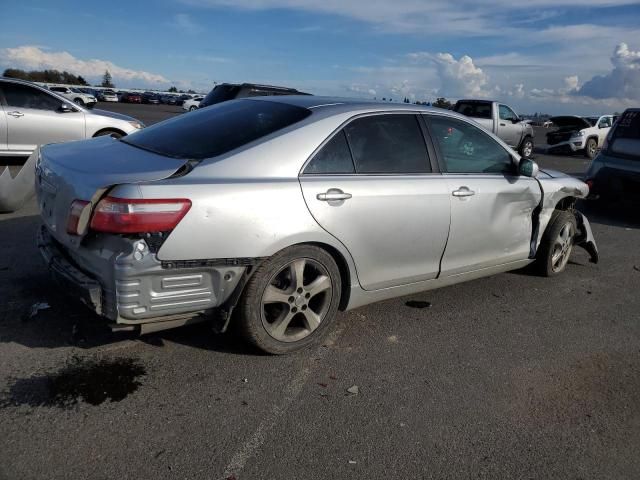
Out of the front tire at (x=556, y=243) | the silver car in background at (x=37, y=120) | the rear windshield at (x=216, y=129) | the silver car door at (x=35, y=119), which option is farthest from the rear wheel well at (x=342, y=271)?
the silver car door at (x=35, y=119)

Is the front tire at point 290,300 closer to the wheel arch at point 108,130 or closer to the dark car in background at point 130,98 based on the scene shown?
the wheel arch at point 108,130

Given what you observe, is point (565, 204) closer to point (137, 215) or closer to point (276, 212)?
point (276, 212)

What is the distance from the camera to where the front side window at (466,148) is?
Answer: 13.8 feet

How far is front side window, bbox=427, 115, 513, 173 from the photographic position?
4.22 m

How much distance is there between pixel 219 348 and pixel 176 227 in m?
1.02

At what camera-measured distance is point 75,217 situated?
297 cm

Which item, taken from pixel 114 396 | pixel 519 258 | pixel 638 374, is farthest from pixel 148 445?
pixel 519 258

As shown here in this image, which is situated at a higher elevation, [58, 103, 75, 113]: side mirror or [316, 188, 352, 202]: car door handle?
[58, 103, 75, 113]: side mirror

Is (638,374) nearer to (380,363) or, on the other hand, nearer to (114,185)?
(380,363)

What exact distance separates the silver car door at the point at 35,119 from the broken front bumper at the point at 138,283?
7.44 meters

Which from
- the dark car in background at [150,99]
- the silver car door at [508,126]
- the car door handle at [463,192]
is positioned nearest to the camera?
the car door handle at [463,192]

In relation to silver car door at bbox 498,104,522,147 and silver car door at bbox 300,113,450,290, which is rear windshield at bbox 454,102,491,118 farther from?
silver car door at bbox 300,113,450,290

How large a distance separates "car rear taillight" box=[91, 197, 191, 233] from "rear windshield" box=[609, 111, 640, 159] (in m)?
7.89

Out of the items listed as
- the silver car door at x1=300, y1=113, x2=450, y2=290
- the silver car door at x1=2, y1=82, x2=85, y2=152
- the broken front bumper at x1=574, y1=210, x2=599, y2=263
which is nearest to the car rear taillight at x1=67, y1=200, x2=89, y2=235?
the silver car door at x1=300, y1=113, x2=450, y2=290
